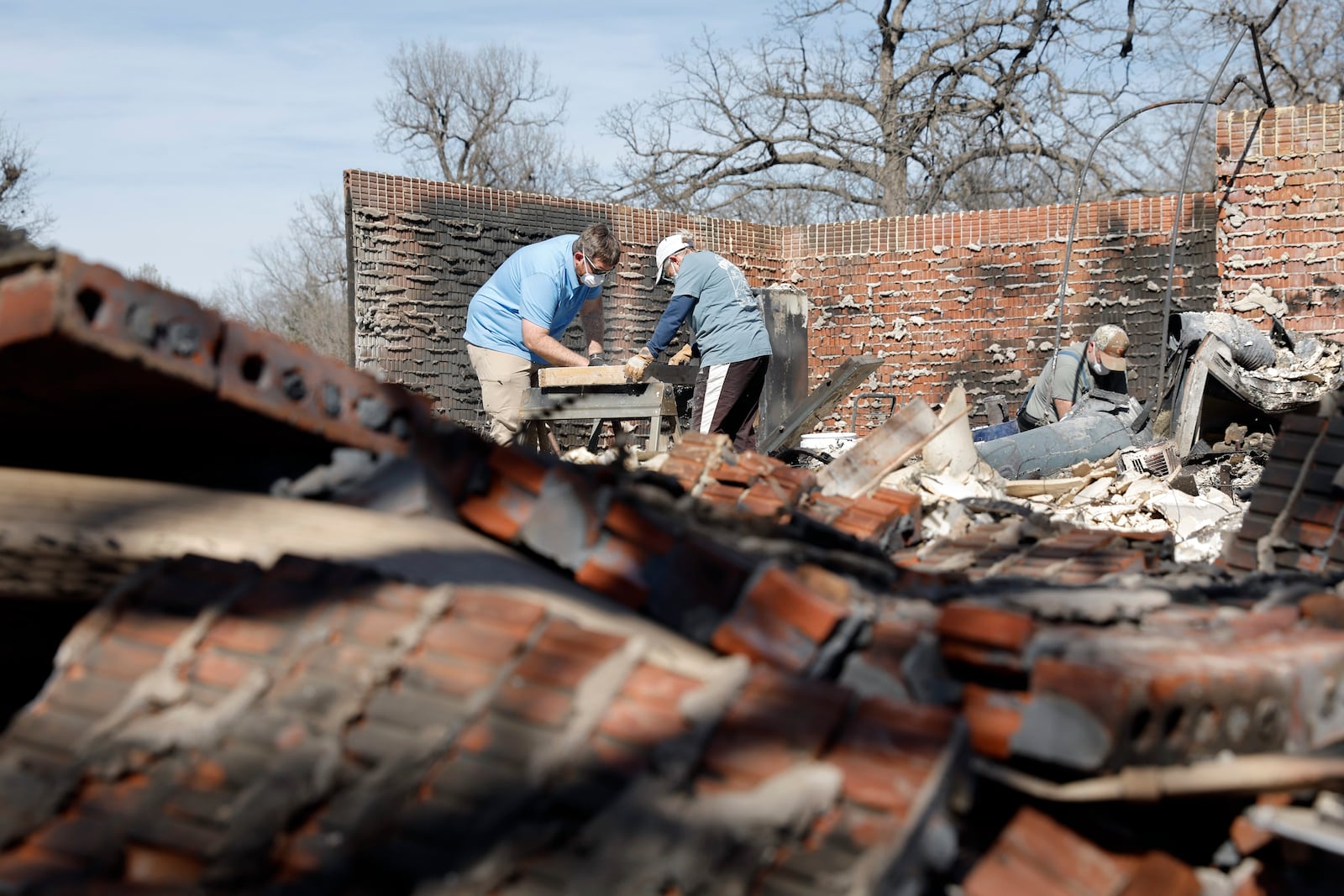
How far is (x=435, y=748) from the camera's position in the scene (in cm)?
175

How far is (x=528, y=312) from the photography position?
274 inches

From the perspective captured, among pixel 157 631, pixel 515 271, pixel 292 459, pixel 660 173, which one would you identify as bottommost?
pixel 157 631

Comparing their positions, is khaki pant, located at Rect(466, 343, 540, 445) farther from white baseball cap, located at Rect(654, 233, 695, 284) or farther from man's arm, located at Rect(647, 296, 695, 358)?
white baseball cap, located at Rect(654, 233, 695, 284)

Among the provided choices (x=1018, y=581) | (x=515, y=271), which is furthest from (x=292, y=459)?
(x=515, y=271)

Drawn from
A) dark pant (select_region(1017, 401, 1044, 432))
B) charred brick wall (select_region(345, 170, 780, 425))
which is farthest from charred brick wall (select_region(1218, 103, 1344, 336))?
charred brick wall (select_region(345, 170, 780, 425))

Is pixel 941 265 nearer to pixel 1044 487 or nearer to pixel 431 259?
pixel 1044 487

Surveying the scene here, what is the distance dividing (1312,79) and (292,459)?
73.3ft

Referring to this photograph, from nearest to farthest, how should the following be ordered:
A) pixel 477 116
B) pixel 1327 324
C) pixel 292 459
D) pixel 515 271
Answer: pixel 292 459
pixel 515 271
pixel 1327 324
pixel 477 116

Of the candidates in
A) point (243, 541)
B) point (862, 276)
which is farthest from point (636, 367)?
point (862, 276)

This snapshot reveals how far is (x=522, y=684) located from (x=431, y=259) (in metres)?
8.65

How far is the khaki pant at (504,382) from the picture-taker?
7.20 metres

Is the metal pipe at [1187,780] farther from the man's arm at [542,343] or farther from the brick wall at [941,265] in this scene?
the brick wall at [941,265]

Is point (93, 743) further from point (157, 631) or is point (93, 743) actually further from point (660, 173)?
point (660, 173)

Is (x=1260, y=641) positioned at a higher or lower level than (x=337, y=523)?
lower
